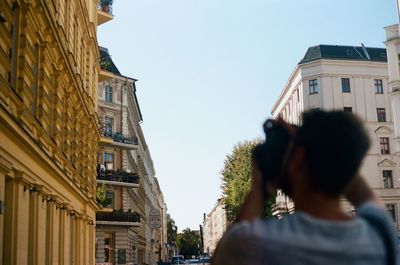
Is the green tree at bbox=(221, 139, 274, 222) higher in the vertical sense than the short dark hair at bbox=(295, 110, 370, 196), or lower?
higher

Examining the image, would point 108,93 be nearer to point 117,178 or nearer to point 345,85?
point 117,178

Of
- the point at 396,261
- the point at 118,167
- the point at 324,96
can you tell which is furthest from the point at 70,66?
the point at 324,96

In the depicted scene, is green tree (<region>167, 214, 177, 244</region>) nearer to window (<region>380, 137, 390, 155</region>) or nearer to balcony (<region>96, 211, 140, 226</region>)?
window (<region>380, 137, 390, 155</region>)

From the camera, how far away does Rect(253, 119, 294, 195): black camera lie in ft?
6.79

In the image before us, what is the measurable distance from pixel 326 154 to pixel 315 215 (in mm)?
200

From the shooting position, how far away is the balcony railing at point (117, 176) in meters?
46.7

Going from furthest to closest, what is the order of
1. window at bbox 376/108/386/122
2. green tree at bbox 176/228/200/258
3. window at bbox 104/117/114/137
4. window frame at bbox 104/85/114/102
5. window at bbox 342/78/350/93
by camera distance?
green tree at bbox 176/228/200/258
window at bbox 342/78/350/93
window at bbox 376/108/386/122
window frame at bbox 104/85/114/102
window at bbox 104/117/114/137

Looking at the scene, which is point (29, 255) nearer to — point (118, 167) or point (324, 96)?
point (118, 167)

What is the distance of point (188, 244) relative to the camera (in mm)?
163500

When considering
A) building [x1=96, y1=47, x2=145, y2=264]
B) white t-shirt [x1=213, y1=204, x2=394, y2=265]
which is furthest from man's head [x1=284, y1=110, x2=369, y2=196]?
building [x1=96, y1=47, x2=145, y2=264]

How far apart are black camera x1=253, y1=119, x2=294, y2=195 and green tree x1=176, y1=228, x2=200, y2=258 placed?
159 meters

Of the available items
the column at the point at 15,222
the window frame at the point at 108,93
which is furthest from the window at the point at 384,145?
the column at the point at 15,222

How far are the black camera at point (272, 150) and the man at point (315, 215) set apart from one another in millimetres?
14

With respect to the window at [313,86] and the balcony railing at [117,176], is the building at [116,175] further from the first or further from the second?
the window at [313,86]
